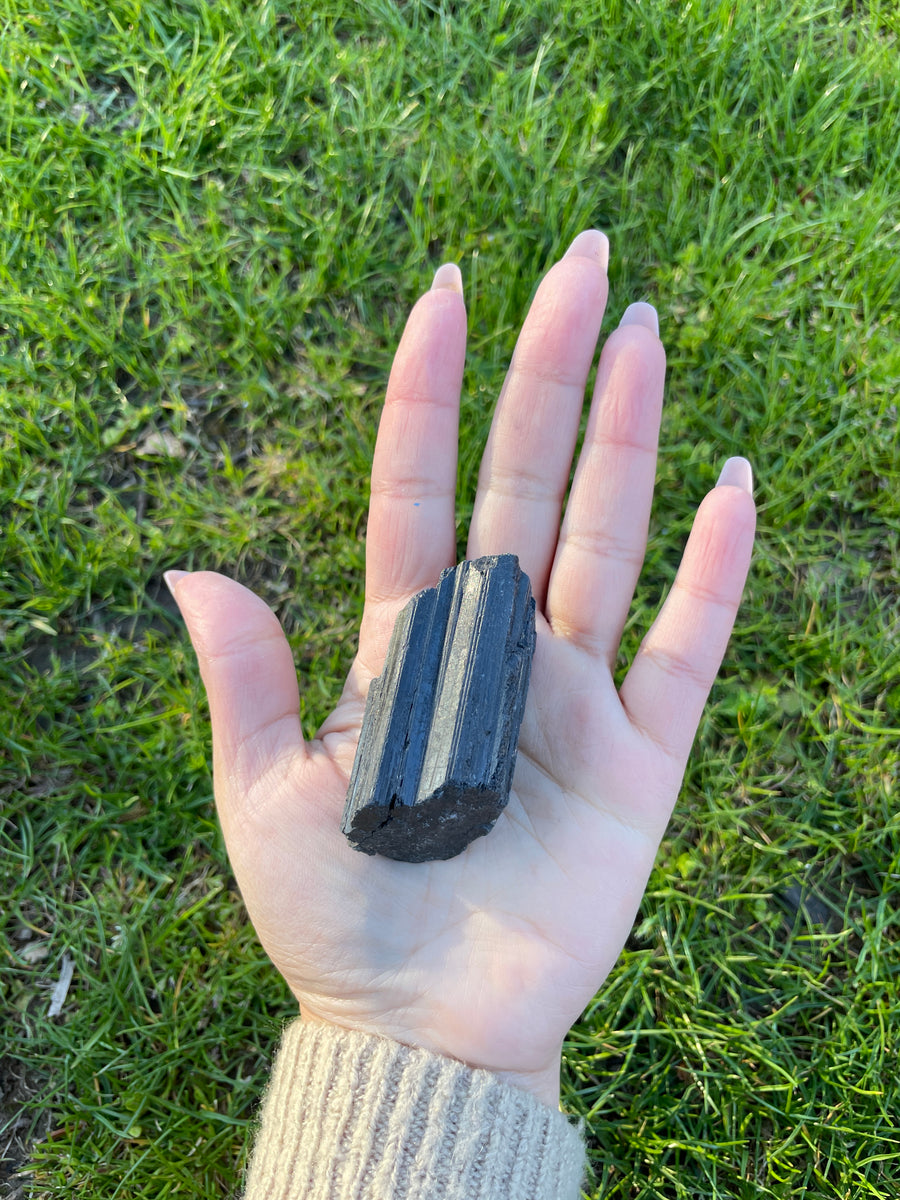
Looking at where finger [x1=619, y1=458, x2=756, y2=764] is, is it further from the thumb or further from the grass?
the thumb

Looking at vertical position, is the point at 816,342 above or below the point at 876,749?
above

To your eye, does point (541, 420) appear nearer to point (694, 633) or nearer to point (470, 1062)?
point (694, 633)

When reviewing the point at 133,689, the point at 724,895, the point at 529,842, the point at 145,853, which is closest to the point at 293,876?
the point at 529,842

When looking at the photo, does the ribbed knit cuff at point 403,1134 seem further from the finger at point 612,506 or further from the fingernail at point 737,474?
the fingernail at point 737,474

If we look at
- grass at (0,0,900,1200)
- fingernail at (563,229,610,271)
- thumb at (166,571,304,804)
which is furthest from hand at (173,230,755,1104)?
grass at (0,0,900,1200)

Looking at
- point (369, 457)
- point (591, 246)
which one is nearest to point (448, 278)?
point (591, 246)

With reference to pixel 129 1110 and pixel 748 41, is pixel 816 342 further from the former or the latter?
pixel 129 1110
